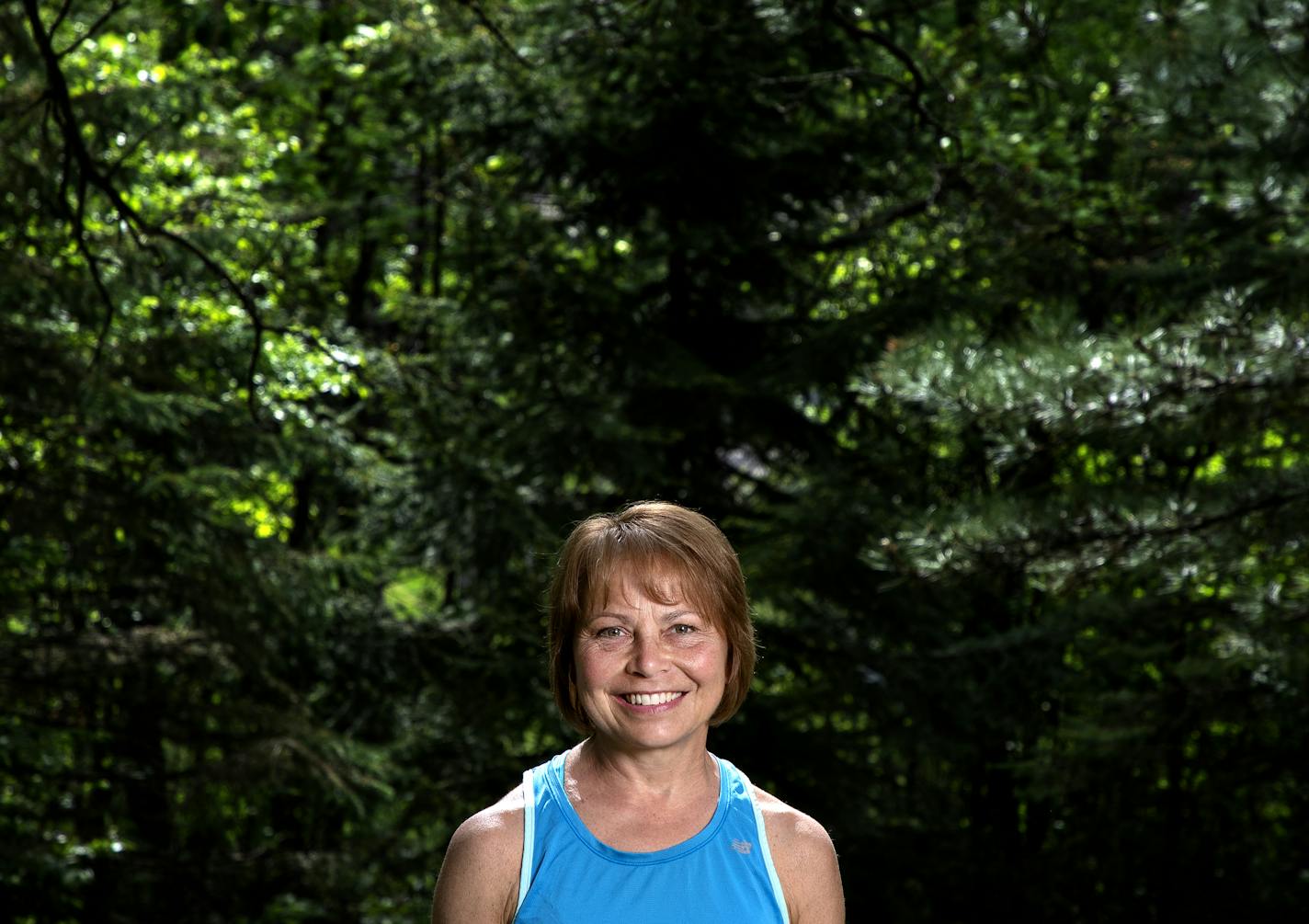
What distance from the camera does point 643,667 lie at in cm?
179

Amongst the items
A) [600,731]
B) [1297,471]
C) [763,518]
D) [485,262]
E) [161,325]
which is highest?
[485,262]

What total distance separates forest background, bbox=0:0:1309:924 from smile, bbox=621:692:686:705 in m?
3.51

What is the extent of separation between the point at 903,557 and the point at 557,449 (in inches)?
122

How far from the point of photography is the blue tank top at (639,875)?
1716 millimetres

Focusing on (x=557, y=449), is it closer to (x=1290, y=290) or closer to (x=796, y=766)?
(x=796, y=766)

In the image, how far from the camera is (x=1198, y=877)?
10.5 meters

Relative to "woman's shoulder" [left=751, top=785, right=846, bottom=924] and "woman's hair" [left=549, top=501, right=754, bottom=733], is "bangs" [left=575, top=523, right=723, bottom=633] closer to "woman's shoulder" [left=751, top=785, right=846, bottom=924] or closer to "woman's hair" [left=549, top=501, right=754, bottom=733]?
"woman's hair" [left=549, top=501, right=754, bottom=733]

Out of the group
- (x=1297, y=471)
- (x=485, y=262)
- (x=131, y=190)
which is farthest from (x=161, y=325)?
(x=1297, y=471)

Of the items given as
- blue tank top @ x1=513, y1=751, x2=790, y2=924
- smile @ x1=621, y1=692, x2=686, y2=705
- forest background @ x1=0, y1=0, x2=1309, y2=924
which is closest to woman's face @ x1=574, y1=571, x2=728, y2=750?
smile @ x1=621, y1=692, x2=686, y2=705

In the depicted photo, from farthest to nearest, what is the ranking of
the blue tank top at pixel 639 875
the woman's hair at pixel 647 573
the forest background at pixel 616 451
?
1. the forest background at pixel 616 451
2. the woman's hair at pixel 647 573
3. the blue tank top at pixel 639 875

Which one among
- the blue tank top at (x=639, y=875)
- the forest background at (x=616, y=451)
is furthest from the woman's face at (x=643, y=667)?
the forest background at (x=616, y=451)

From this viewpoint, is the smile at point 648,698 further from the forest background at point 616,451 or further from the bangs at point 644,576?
the forest background at point 616,451

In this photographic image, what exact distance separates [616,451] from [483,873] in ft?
20.2

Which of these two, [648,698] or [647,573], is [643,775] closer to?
[648,698]
